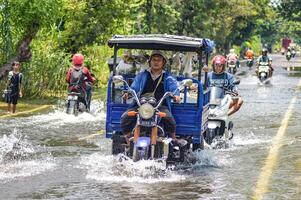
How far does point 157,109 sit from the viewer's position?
9.27 meters

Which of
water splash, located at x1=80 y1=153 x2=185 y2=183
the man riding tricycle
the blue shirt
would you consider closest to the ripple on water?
water splash, located at x1=80 y1=153 x2=185 y2=183

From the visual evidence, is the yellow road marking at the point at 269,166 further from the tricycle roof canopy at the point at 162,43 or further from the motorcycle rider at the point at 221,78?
the tricycle roof canopy at the point at 162,43

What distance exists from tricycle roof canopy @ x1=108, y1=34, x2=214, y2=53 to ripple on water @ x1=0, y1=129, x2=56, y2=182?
205cm

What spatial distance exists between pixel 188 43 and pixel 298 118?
7589mm

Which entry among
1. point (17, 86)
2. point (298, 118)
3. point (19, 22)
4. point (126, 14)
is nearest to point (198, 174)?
point (298, 118)

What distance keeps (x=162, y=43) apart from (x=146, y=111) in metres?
1.31

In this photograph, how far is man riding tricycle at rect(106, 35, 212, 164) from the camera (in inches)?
360

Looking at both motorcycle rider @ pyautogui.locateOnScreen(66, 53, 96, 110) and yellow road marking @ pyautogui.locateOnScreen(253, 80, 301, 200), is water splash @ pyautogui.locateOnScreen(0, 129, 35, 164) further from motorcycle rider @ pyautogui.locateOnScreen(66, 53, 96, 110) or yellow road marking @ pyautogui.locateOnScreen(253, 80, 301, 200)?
motorcycle rider @ pyautogui.locateOnScreen(66, 53, 96, 110)

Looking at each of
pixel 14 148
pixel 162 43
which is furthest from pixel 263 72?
pixel 162 43

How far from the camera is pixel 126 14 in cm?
2569

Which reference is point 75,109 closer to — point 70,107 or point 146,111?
point 70,107

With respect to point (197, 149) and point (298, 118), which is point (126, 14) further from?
point (197, 149)

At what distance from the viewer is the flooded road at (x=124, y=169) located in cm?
804

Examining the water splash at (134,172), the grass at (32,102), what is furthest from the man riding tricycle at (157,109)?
the grass at (32,102)
